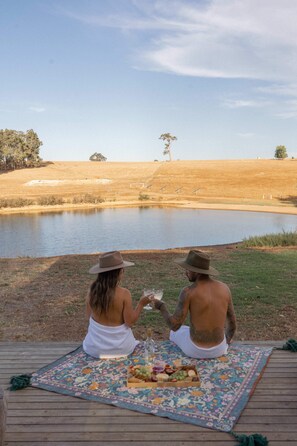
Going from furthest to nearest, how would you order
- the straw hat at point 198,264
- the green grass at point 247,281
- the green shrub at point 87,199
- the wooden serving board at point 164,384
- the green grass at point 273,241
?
the green shrub at point 87,199 < the green grass at point 273,241 < the green grass at point 247,281 < the straw hat at point 198,264 < the wooden serving board at point 164,384

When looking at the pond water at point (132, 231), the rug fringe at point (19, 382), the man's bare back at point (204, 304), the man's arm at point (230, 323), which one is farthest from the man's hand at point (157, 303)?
the pond water at point (132, 231)

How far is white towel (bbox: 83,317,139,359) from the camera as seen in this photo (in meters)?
4.17

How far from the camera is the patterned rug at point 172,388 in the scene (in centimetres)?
324

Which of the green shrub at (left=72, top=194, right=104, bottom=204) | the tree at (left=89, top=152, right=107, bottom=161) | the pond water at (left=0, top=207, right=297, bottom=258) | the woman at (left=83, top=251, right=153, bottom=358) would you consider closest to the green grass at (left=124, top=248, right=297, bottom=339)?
the woman at (left=83, top=251, right=153, bottom=358)

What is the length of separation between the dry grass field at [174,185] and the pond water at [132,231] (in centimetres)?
693

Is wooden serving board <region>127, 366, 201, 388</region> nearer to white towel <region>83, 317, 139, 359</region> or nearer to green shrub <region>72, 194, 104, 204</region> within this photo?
white towel <region>83, 317, 139, 359</region>

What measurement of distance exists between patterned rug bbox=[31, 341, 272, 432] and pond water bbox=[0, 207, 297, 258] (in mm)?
12726

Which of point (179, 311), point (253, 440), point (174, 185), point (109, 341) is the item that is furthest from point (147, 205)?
point (253, 440)

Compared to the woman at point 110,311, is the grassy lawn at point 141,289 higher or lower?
lower

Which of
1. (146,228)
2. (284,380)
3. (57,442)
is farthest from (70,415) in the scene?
(146,228)

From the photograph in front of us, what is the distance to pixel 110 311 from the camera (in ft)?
13.5

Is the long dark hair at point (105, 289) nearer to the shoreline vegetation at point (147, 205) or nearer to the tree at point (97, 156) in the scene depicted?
the shoreline vegetation at point (147, 205)

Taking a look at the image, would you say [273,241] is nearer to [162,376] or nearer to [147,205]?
[162,376]

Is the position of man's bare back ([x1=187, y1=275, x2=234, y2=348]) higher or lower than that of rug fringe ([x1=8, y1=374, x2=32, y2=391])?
higher
